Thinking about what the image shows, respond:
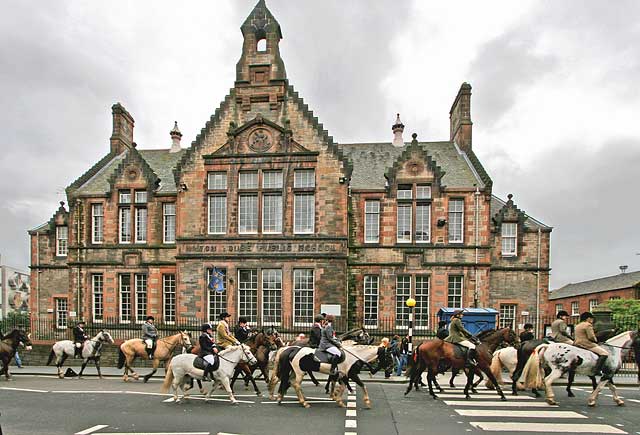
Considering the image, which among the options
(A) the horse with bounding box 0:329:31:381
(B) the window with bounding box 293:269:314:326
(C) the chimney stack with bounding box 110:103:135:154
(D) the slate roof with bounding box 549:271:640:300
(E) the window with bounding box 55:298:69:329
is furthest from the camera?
(D) the slate roof with bounding box 549:271:640:300

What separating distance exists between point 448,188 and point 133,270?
20.8 metres

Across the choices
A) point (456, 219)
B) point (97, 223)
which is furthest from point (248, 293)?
point (456, 219)

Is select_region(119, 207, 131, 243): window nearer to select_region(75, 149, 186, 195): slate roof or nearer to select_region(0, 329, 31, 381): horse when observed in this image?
select_region(75, 149, 186, 195): slate roof

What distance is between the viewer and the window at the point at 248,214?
25.2 metres

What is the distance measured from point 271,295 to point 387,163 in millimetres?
12281

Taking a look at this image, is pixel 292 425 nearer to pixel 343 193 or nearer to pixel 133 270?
pixel 343 193

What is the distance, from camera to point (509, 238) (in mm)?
28344

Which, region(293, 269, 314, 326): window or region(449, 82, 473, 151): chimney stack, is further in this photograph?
region(449, 82, 473, 151): chimney stack

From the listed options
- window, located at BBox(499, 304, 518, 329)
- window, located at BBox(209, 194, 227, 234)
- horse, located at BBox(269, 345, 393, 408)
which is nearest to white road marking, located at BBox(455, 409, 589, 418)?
horse, located at BBox(269, 345, 393, 408)

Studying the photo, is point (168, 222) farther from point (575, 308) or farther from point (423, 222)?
point (575, 308)

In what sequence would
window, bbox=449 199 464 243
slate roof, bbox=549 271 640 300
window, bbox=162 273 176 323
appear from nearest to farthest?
1. window, bbox=449 199 464 243
2. window, bbox=162 273 176 323
3. slate roof, bbox=549 271 640 300

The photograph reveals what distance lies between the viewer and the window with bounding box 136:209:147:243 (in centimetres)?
2830

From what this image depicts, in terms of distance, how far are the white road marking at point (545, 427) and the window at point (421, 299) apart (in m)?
15.9

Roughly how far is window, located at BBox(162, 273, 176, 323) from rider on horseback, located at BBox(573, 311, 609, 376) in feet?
73.6
